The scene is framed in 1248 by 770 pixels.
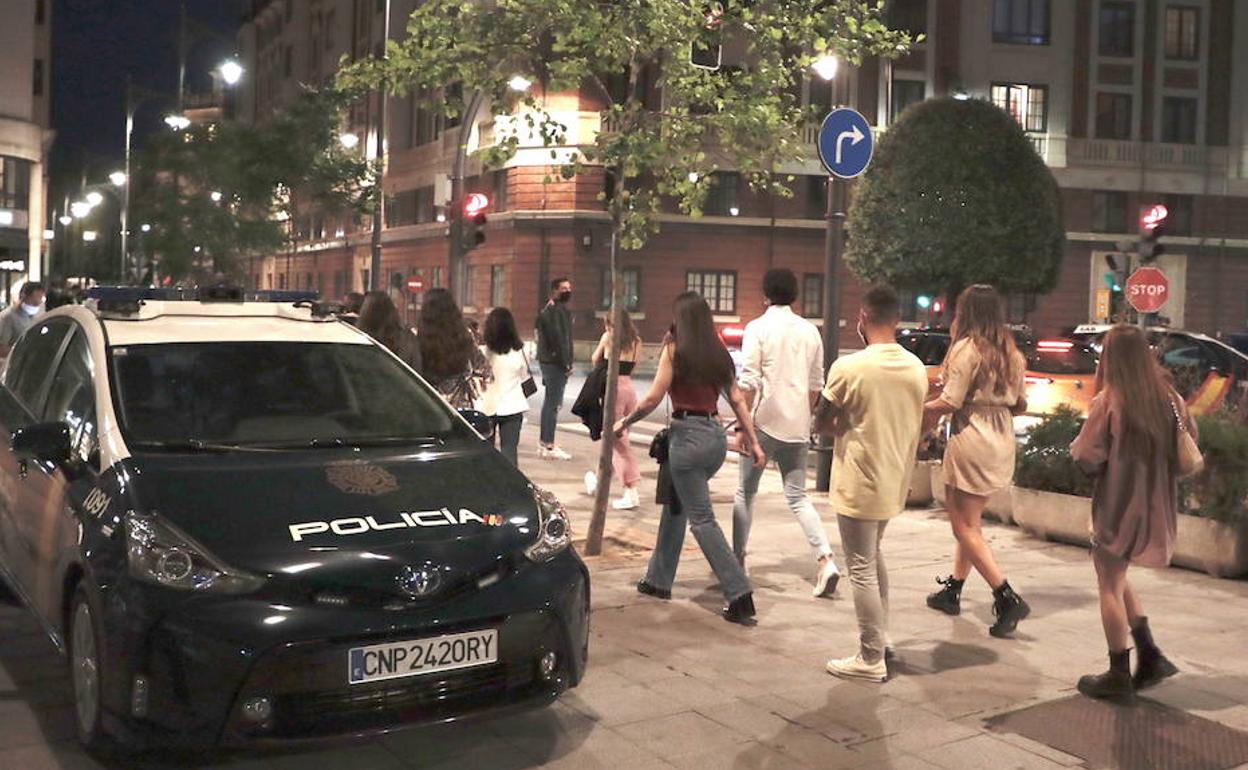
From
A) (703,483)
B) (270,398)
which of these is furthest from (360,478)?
(703,483)

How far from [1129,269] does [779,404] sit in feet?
60.1

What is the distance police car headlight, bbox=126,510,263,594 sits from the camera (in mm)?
4250

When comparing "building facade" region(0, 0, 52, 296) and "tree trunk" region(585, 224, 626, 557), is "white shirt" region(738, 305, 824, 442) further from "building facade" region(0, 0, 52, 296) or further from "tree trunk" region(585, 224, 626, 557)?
"building facade" region(0, 0, 52, 296)

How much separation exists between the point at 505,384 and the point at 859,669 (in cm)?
509

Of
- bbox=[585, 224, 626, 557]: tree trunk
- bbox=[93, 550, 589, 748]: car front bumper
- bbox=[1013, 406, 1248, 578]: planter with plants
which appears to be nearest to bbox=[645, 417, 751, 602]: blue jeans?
bbox=[585, 224, 626, 557]: tree trunk

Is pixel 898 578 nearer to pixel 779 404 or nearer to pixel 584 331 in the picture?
pixel 779 404

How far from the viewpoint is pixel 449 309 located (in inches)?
360

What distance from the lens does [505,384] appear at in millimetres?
10492

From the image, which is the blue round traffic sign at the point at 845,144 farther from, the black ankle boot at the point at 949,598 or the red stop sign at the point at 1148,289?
the red stop sign at the point at 1148,289

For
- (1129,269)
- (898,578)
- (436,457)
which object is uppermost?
(1129,269)

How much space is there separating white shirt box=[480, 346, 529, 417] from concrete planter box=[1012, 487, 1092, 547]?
148 inches

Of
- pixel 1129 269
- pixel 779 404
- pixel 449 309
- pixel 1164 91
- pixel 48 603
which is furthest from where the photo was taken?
pixel 1164 91

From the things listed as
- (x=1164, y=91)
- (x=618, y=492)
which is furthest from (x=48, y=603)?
(x=1164, y=91)

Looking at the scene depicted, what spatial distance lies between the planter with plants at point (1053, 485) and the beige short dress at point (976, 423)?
2491 mm
